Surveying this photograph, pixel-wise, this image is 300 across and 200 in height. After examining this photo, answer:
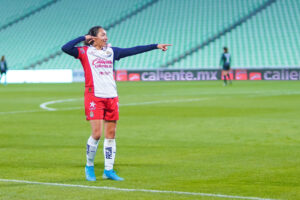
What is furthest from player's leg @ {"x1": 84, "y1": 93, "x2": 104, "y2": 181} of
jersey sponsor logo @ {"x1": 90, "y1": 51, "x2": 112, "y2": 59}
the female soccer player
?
jersey sponsor logo @ {"x1": 90, "y1": 51, "x2": 112, "y2": 59}

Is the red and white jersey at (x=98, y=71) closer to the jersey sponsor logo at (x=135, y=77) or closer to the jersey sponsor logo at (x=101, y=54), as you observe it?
the jersey sponsor logo at (x=101, y=54)

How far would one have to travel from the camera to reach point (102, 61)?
8.14 metres

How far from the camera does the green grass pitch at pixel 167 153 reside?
717cm

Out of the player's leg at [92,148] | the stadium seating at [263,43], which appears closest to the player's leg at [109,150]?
the player's leg at [92,148]

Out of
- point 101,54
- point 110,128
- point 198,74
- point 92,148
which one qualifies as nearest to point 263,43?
point 198,74

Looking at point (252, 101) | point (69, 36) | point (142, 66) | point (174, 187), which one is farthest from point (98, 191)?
point (69, 36)

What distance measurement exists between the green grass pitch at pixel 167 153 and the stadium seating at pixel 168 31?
107ft

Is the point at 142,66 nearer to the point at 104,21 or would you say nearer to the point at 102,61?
the point at 104,21

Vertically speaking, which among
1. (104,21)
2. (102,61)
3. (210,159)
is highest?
(104,21)

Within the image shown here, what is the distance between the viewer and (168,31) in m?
56.0

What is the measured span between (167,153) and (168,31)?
46.0 metres

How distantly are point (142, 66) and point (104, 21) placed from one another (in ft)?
26.6

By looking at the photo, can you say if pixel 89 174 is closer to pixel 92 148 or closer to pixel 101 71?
pixel 92 148

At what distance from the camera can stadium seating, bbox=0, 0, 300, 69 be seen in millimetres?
51625
